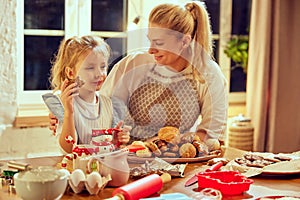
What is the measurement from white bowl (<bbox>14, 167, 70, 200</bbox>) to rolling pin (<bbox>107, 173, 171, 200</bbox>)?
0.41 feet

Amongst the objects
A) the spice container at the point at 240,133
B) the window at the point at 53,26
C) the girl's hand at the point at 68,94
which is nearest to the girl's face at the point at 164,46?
the girl's hand at the point at 68,94

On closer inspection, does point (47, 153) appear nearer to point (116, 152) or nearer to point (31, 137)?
point (31, 137)

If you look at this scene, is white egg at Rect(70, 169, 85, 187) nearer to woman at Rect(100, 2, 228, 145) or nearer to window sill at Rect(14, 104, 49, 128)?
woman at Rect(100, 2, 228, 145)

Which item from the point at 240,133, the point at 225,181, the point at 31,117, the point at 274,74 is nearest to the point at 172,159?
the point at 225,181

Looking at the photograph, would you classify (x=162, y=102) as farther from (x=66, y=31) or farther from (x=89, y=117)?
(x=66, y=31)

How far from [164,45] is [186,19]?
13 centimetres

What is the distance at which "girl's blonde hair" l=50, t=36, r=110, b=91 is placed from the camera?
172 centimetres

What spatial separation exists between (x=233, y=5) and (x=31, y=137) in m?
1.72

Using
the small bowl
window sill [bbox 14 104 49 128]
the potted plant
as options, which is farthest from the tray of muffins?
the potted plant

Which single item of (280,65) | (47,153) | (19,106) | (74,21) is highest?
(74,21)

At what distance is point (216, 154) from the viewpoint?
1858 mm

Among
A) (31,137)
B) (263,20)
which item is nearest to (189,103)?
(31,137)

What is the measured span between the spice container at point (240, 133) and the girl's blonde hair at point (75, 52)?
1.94 meters

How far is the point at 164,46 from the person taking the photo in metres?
1.88
